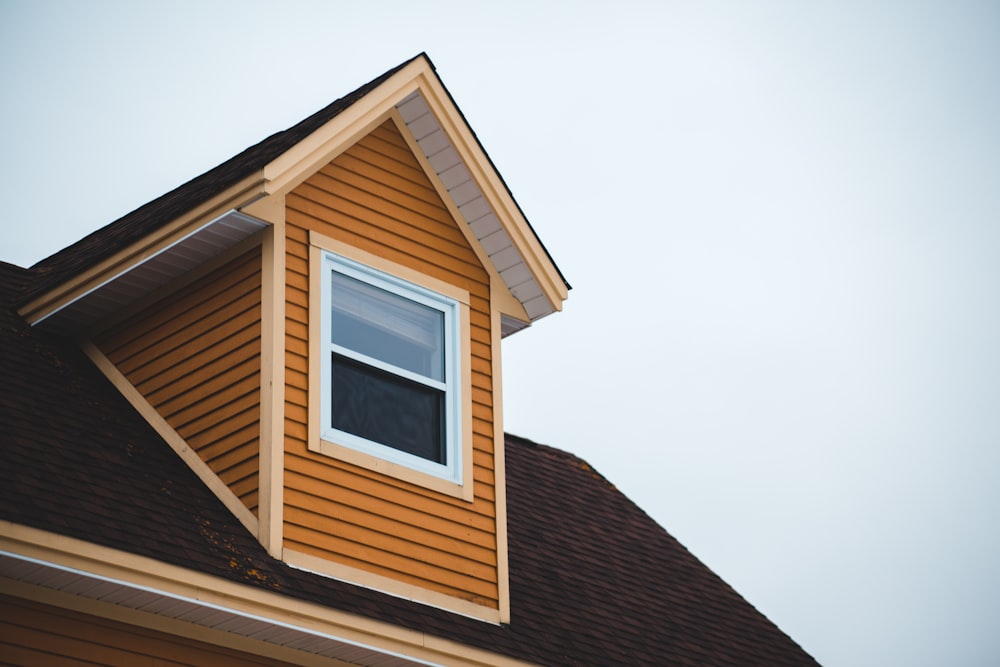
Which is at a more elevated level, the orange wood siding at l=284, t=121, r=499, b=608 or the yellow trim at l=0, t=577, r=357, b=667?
the orange wood siding at l=284, t=121, r=499, b=608

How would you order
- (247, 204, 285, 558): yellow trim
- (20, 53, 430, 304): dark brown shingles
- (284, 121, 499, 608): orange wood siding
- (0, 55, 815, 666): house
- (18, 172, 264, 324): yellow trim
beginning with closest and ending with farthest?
(0, 55, 815, 666): house
(247, 204, 285, 558): yellow trim
(284, 121, 499, 608): orange wood siding
(18, 172, 264, 324): yellow trim
(20, 53, 430, 304): dark brown shingles

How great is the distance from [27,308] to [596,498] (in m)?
5.85

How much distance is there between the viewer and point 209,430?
10180 millimetres

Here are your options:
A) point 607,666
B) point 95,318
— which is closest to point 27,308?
point 95,318

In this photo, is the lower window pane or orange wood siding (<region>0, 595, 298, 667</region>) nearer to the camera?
orange wood siding (<region>0, 595, 298, 667</region>)

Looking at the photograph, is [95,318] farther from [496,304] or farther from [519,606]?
[519,606]

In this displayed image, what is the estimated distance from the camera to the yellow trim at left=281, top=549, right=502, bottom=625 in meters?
9.62

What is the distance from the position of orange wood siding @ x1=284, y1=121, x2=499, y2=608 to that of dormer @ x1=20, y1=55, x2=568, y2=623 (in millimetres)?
14

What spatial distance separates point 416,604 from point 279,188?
9.26 ft

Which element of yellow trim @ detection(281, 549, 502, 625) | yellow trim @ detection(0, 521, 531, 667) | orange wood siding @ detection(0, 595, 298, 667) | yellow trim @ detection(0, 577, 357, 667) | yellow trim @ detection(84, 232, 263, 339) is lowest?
orange wood siding @ detection(0, 595, 298, 667)

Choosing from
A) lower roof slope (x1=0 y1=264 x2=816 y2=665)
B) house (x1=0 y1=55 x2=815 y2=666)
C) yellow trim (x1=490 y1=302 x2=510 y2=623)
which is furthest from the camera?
yellow trim (x1=490 y1=302 x2=510 y2=623)

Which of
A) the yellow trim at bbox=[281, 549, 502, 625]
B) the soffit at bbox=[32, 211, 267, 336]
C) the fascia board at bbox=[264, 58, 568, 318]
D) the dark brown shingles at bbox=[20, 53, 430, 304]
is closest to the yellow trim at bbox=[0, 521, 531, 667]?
the yellow trim at bbox=[281, 549, 502, 625]

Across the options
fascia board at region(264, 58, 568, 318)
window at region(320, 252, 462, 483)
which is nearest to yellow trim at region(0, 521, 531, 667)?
window at region(320, 252, 462, 483)

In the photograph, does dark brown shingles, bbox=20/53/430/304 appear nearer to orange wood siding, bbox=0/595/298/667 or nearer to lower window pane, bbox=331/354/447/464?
lower window pane, bbox=331/354/447/464
